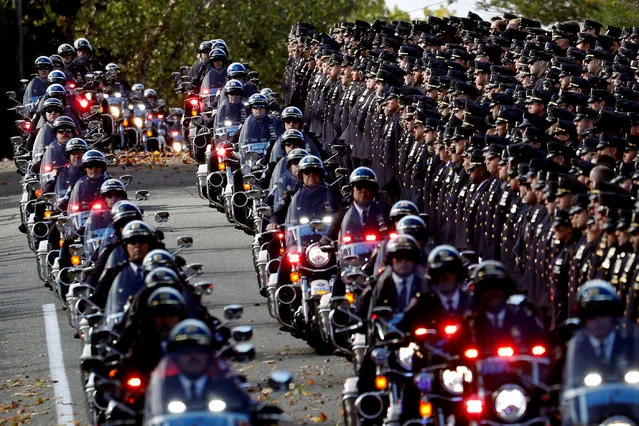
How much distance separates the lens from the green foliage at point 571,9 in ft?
162

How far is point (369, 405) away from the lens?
682 inches

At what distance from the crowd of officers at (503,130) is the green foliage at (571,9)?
11796mm

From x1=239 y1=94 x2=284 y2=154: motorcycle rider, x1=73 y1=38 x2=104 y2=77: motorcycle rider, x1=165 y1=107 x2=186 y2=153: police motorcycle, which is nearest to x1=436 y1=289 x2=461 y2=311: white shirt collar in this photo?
x1=239 y1=94 x2=284 y2=154: motorcycle rider

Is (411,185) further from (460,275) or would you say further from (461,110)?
(460,275)

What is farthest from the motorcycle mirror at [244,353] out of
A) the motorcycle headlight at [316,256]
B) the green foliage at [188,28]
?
the green foliage at [188,28]

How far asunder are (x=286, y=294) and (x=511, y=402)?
8379 mm

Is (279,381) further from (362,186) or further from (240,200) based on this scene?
(240,200)

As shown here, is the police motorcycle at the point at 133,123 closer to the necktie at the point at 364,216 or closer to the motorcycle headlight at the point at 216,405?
the necktie at the point at 364,216

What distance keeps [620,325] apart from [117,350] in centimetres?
443

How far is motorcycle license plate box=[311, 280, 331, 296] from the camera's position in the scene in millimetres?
22288

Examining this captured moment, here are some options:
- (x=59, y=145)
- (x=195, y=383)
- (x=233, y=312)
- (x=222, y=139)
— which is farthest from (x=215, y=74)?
(x=195, y=383)

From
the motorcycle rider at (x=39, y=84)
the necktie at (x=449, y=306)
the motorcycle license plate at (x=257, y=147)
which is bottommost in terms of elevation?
the necktie at (x=449, y=306)

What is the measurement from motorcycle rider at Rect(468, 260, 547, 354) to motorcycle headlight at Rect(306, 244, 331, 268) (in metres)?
6.42

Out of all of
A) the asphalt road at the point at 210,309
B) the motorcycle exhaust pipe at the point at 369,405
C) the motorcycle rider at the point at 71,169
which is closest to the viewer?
the motorcycle exhaust pipe at the point at 369,405
